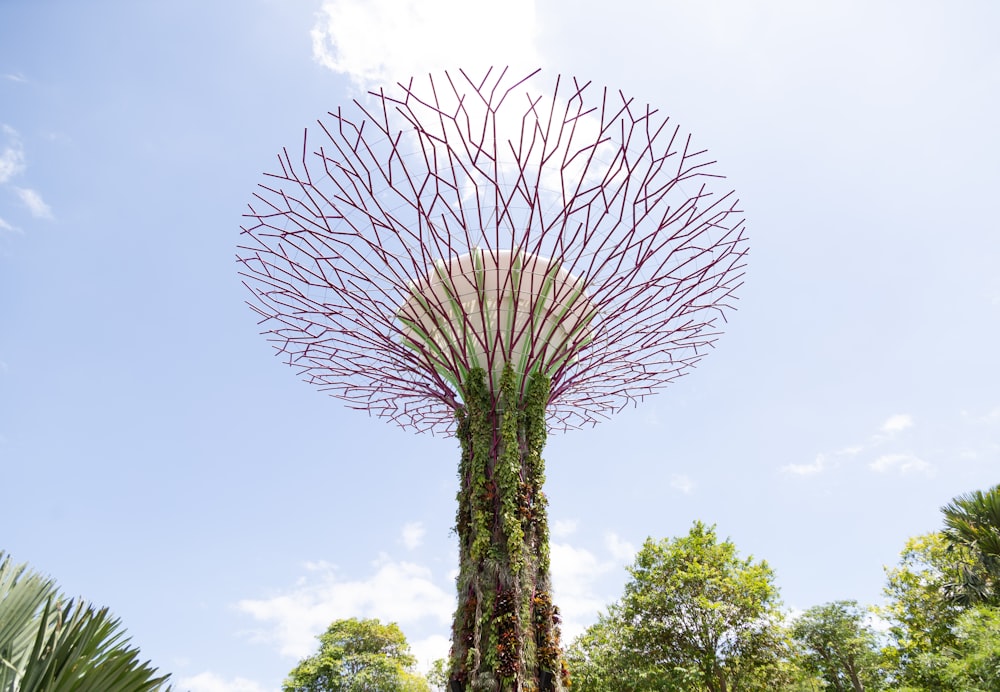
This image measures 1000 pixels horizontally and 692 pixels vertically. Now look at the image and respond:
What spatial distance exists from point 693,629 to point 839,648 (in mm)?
5961

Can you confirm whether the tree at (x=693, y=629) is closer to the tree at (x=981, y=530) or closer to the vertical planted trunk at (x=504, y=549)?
the tree at (x=981, y=530)

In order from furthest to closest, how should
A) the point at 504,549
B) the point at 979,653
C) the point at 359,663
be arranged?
the point at 359,663 < the point at 979,653 < the point at 504,549

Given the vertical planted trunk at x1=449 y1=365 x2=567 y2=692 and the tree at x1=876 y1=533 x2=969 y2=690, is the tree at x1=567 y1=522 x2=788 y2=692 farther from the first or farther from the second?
the vertical planted trunk at x1=449 y1=365 x2=567 y2=692

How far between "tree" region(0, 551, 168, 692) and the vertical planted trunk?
6.47 meters

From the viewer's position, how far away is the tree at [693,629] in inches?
775

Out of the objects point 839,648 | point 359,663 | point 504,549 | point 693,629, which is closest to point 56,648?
point 504,549

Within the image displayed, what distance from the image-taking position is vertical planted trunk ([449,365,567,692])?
964 cm

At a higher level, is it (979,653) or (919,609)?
(919,609)

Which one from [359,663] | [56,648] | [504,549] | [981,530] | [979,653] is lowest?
[56,648]

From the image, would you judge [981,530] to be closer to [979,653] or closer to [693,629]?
[979,653]

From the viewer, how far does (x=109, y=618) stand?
3953mm

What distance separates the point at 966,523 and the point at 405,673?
961 inches

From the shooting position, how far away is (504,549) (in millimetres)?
10430

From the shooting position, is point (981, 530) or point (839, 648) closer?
point (981, 530)
